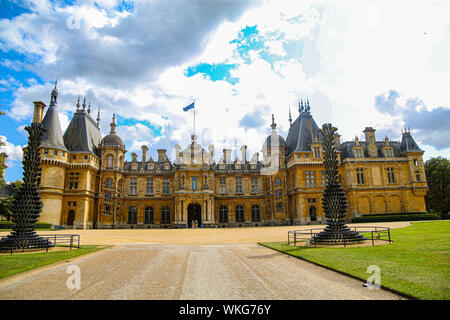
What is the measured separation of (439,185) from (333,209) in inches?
1928

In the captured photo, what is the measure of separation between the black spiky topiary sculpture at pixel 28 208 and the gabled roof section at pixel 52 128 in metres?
26.9

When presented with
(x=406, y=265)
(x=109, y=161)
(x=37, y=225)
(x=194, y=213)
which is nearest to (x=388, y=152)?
(x=194, y=213)

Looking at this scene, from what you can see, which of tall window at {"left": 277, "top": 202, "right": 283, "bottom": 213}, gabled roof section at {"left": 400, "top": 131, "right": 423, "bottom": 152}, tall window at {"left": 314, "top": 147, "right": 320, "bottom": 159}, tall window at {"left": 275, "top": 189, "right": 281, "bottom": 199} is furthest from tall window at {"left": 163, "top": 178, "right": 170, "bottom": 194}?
gabled roof section at {"left": 400, "top": 131, "right": 423, "bottom": 152}

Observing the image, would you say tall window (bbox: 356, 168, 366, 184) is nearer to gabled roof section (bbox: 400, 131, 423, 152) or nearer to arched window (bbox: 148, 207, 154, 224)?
gabled roof section (bbox: 400, 131, 423, 152)

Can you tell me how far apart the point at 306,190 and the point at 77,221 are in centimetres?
3718

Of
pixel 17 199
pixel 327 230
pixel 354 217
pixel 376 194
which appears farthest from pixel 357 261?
pixel 376 194

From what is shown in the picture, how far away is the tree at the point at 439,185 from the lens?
5260 cm

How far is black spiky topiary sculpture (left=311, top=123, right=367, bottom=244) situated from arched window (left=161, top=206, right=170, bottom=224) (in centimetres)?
3822

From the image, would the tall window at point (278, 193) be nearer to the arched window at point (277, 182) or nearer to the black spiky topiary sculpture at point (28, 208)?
the arched window at point (277, 182)

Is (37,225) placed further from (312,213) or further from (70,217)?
(312,213)

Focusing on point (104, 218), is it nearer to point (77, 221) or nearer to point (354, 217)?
point (77, 221)

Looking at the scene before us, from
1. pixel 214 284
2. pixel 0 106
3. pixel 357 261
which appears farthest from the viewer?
pixel 0 106

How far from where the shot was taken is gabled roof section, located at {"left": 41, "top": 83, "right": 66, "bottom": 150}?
4316cm
